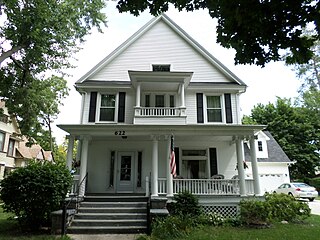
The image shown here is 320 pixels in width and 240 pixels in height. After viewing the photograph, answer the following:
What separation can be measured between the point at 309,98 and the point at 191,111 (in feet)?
66.1

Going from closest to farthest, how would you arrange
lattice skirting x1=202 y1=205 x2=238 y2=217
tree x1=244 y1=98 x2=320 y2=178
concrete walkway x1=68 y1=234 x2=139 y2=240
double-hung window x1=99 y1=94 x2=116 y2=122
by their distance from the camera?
1. concrete walkway x1=68 y1=234 x2=139 y2=240
2. lattice skirting x1=202 y1=205 x2=238 y2=217
3. double-hung window x1=99 y1=94 x2=116 y2=122
4. tree x1=244 y1=98 x2=320 y2=178

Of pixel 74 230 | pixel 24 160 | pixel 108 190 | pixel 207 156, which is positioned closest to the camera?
pixel 74 230

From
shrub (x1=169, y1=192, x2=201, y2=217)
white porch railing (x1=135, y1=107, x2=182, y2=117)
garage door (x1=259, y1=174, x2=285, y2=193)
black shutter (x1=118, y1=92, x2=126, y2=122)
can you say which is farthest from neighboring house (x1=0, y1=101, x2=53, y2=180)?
garage door (x1=259, y1=174, x2=285, y2=193)

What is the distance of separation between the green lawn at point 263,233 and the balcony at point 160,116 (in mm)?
5032

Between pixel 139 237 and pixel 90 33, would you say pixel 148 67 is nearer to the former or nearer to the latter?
pixel 90 33

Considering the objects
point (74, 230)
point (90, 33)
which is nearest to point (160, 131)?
point (74, 230)

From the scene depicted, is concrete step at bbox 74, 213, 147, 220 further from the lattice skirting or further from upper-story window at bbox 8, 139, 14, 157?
upper-story window at bbox 8, 139, 14, 157

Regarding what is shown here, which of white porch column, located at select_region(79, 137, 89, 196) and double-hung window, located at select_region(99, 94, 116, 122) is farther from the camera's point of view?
double-hung window, located at select_region(99, 94, 116, 122)

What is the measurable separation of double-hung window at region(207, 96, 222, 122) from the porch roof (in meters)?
2.36

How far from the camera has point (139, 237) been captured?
698cm

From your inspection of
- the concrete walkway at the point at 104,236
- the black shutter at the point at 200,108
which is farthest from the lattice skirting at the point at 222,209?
the black shutter at the point at 200,108

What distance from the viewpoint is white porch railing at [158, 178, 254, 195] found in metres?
10.1

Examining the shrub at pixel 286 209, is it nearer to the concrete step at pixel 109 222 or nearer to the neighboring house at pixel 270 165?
the concrete step at pixel 109 222

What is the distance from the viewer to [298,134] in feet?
102
